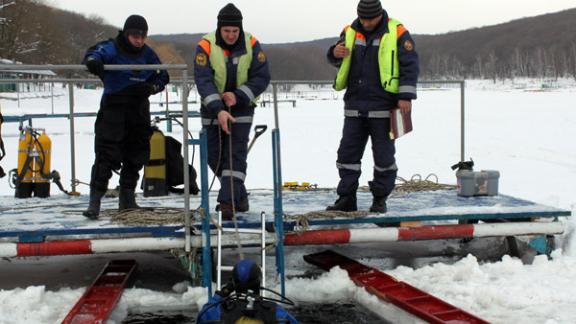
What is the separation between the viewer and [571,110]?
3023cm

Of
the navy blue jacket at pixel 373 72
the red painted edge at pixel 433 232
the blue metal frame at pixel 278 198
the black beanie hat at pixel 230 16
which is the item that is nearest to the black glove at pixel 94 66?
the black beanie hat at pixel 230 16

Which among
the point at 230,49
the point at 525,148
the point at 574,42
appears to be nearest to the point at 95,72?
the point at 230,49

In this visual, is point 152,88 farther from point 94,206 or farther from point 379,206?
point 379,206

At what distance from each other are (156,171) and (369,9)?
2667mm

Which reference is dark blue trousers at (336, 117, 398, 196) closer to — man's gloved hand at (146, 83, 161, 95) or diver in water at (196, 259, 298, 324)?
man's gloved hand at (146, 83, 161, 95)

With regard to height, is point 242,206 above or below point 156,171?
below

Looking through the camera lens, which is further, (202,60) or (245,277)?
(202,60)

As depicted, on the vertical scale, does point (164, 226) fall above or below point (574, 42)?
below

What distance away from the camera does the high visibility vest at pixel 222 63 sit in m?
5.62

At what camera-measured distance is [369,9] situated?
19.0ft

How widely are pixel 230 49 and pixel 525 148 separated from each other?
44.7 ft

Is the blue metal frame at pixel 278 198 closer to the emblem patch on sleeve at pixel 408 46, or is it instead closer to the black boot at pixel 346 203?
the black boot at pixel 346 203

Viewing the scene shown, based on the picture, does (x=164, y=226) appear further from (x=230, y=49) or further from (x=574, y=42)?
(x=574, y=42)

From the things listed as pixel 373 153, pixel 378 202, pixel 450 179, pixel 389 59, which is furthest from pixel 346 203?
pixel 450 179
